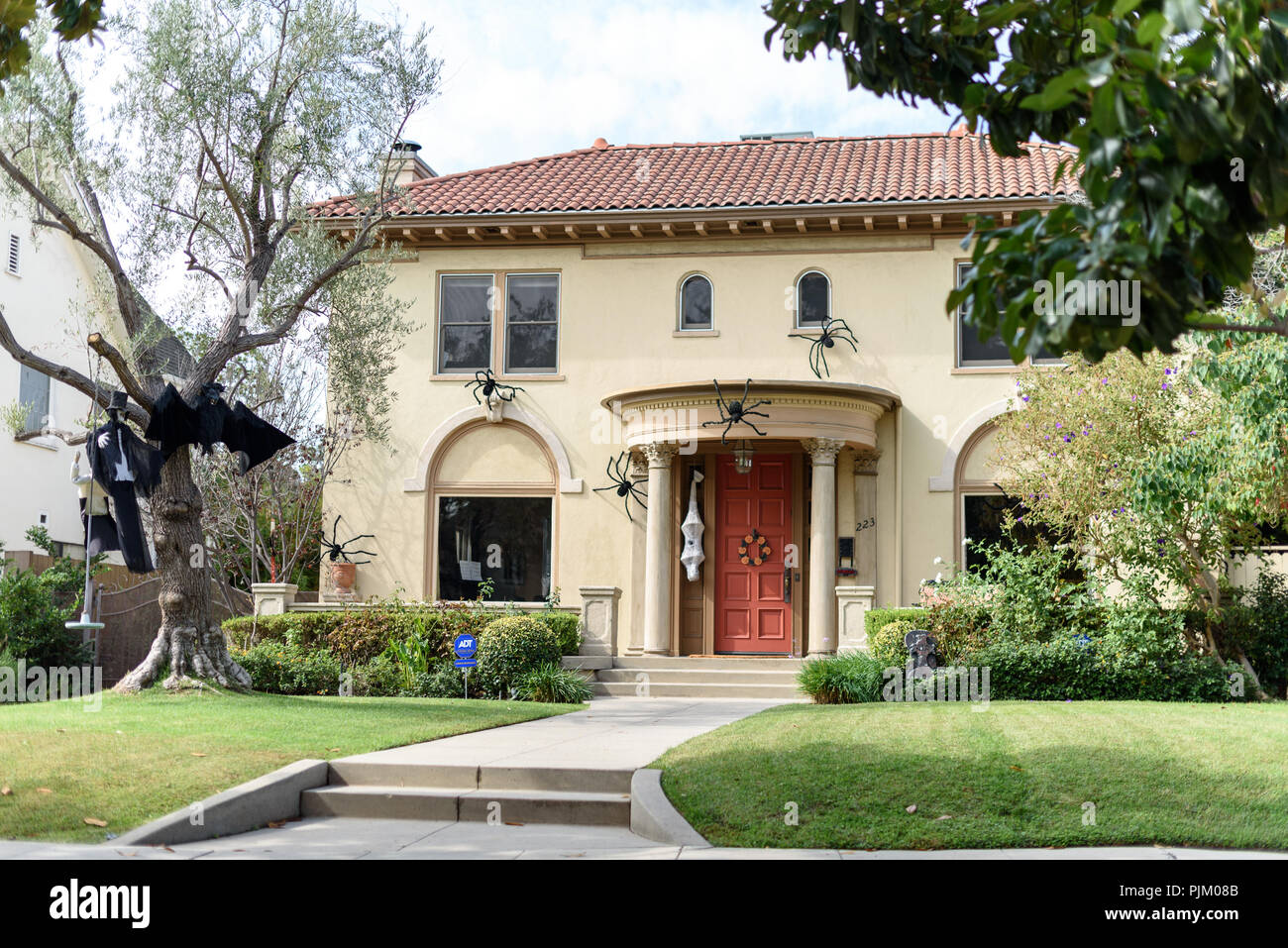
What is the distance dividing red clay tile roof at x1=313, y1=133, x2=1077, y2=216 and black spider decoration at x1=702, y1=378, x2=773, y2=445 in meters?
3.49

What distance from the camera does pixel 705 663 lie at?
1652 cm

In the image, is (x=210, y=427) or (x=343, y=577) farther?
(x=343, y=577)

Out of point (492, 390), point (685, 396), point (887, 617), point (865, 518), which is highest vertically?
point (492, 390)

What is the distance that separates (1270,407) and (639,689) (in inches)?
339

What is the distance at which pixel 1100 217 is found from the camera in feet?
11.9

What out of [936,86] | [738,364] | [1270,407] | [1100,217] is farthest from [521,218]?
[1100,217]

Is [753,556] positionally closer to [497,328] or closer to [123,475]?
[497,328]

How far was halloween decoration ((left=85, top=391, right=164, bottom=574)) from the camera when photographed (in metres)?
11.6

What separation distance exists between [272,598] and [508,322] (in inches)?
233

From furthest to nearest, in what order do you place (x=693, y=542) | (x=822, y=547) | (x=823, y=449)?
(x=693, y=542), (x=823, y=449), (x=822, y=547)

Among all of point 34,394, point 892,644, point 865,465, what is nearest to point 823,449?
point 865,465

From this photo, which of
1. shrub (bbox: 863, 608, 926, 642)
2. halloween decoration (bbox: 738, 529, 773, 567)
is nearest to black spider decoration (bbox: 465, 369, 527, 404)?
halloween decoration (bbox: 738, 529, 773, 567)

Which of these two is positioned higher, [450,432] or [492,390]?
[492,390]

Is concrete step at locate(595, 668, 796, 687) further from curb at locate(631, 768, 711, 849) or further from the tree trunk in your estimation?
curb at locate(631, 768, 711, 849)
